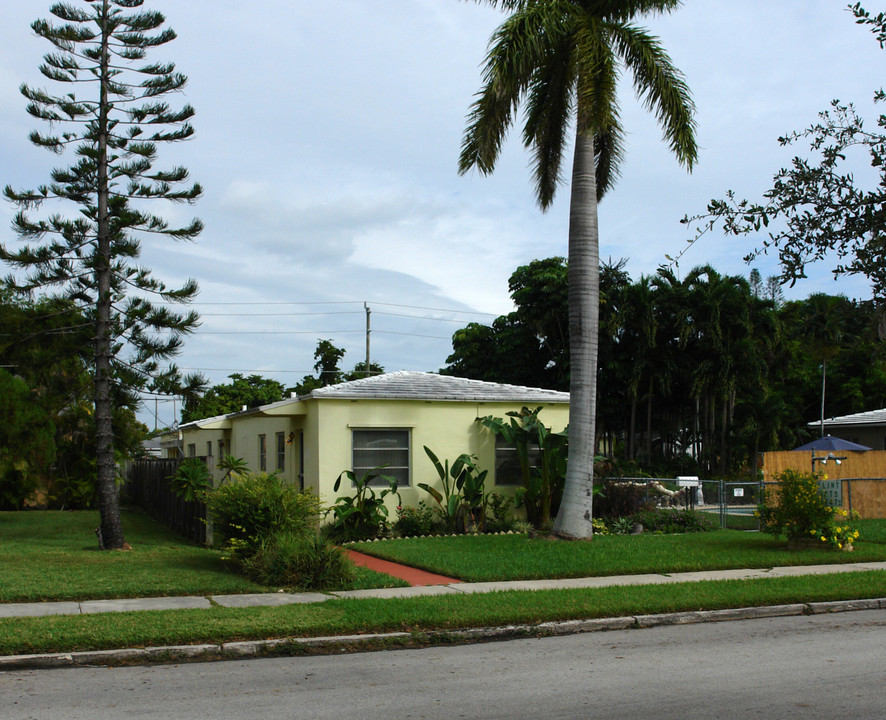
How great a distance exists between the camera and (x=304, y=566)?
12.0 m

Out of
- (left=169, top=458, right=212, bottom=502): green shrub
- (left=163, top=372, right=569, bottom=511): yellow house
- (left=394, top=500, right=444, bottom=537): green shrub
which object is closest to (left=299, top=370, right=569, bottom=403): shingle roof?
(left=163, top=372, right=569, bottom=511): yellow house

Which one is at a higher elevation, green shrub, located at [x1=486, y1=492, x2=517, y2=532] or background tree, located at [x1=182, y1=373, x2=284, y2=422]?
background tree, located at [x1=182, y1=373, x2=284, y2=422]

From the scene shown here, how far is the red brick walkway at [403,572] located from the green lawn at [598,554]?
13 cm

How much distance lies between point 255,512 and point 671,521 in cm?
972

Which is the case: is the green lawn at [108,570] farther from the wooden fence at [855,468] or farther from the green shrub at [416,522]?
the wooden fence at [855,468]

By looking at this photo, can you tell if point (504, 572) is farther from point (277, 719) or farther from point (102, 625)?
point (277, 719)

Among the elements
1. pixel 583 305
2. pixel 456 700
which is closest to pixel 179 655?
pixel 456 700

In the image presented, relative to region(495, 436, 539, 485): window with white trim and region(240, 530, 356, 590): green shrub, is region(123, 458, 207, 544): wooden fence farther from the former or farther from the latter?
region(495, 436, 539, 485): window with white trim

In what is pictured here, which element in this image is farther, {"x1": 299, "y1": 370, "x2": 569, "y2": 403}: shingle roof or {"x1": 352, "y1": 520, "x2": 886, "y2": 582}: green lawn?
{"x1": 299, "y1": 370, "x2": 569, "y2": 403}: shingle roof

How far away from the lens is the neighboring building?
33.6 metres

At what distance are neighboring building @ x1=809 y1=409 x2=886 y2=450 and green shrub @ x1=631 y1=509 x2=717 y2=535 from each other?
688 inches

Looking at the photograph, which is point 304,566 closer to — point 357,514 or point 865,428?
point 357,514

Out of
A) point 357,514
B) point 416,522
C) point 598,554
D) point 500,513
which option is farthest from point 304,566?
point 500,513

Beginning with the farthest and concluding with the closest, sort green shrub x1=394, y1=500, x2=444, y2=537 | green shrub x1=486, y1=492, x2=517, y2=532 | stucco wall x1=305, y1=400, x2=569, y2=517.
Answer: green shrub x1=486, y1=492, x2=517, y2=532 < stucco wall x1=305, y1=400, x2=569, y2=517 < green shrub x1=394, y1=500, x2=444, y2=537
